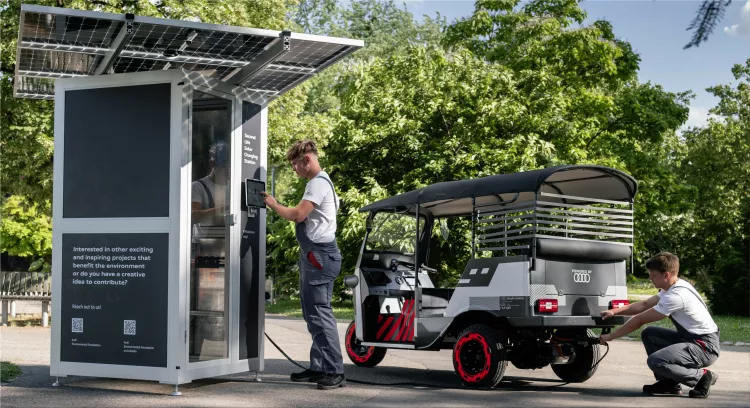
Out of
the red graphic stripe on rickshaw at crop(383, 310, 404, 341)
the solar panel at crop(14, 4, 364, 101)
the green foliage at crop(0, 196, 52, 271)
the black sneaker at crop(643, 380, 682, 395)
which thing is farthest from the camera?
the green foliage at crop(0, 196, 52, 271)

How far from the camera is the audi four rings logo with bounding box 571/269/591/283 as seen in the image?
8.85m

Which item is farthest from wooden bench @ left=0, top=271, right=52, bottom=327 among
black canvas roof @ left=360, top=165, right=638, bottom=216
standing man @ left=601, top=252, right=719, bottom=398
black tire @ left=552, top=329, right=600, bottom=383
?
standing man @ left=601, top=252, right=719, bottom=398

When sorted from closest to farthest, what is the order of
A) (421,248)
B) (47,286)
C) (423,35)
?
(421,248) → (47,286) → (423,35)

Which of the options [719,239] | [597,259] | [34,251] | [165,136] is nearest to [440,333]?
[597,259]

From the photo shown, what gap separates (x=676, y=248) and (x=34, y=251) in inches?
1292

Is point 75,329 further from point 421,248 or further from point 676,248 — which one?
point 676,248

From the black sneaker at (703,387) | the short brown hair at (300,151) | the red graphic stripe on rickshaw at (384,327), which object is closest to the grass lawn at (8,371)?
the short brown hair at (300,151)

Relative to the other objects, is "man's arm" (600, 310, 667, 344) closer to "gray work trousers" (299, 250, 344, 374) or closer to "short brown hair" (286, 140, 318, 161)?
"gray work trousers" (299, 250, 344, 374)

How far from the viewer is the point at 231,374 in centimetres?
916

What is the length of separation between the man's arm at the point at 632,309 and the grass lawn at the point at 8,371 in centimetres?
563

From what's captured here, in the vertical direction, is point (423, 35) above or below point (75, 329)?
above

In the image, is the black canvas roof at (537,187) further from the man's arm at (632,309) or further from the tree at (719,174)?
the tree at (719,174)

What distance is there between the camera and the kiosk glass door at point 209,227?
8.23m

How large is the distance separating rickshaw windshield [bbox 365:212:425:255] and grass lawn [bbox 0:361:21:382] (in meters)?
4.05
